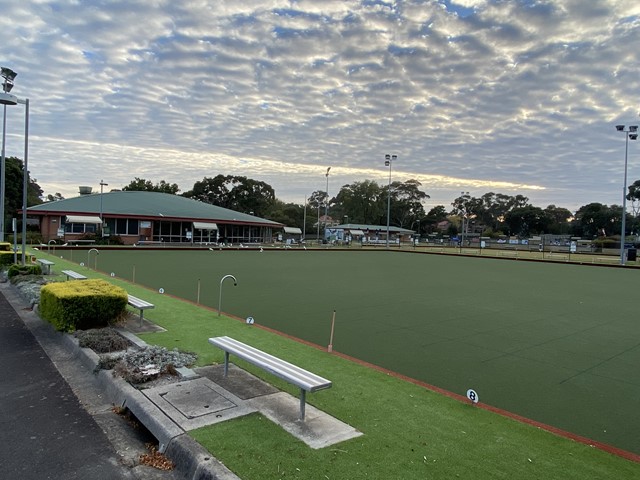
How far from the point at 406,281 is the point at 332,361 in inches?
444

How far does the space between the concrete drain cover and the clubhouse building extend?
33.8 meters

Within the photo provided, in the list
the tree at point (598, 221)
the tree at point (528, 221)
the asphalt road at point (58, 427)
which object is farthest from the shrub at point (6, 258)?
the tree at point (598, 221)

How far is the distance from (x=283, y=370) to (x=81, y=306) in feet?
13.9

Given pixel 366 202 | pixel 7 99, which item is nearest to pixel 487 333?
pixel 7 99

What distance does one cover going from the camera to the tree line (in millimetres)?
72875

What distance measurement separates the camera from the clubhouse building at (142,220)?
37281mm

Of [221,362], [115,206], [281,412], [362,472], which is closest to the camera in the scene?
[362,472]

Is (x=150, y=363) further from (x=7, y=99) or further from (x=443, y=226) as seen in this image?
(x=443, y=226)

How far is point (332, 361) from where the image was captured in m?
5.73

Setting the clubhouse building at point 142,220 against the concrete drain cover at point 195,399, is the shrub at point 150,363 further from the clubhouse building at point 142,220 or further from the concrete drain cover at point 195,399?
the clubhouse building at point 142,220

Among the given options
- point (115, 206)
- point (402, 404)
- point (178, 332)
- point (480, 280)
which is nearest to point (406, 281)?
point (480, 280)

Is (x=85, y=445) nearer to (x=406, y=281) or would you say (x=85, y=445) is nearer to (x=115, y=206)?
(x=406, y=281)

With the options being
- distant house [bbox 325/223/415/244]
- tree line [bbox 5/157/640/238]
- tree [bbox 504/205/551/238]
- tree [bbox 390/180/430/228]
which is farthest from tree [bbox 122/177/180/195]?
tree [bbox 504/205/551/238]

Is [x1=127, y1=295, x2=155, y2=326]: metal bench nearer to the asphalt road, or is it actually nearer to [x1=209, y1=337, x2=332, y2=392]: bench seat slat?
the asphalt road
